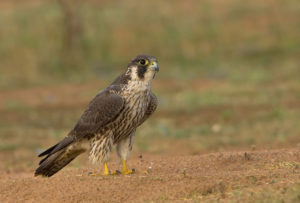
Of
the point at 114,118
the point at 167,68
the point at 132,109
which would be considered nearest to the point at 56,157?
the point at 114,118

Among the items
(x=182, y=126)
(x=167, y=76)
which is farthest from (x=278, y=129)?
(x=167, y=76)

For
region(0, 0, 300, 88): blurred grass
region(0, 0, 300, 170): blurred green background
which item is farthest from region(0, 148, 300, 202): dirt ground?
region(0, 0, 300, 88): blurred grass

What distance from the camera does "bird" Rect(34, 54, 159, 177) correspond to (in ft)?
23.0

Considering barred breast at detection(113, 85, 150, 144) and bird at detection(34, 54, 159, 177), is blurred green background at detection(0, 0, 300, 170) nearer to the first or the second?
bird at detection(34, 54, 159, 177)

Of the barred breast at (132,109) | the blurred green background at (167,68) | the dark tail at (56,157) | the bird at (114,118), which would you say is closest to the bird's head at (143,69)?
the bird at (114,118)

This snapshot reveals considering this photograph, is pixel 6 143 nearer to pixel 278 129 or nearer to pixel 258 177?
pixel 278 129

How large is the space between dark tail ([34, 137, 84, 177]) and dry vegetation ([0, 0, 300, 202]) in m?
0.39

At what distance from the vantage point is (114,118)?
702 centimetres

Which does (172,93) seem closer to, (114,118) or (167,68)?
(167,68)

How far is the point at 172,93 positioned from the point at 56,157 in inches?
467

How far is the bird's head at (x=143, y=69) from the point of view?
23.2 feet

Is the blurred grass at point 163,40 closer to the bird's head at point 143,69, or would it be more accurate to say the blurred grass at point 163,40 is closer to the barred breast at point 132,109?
the bird's head at point 143,69

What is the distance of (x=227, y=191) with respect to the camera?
5.91 metres

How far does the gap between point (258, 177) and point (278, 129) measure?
6.87 meters
